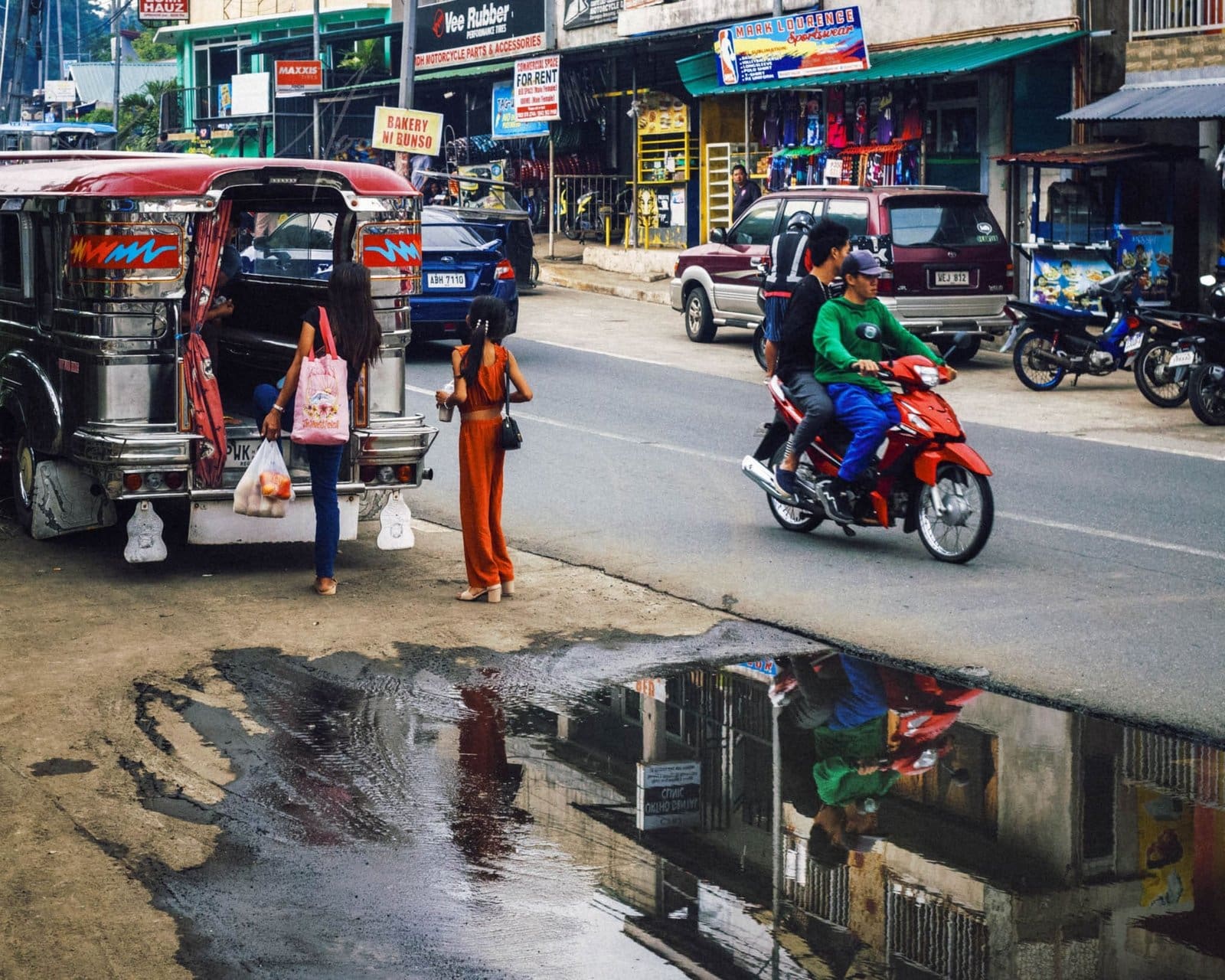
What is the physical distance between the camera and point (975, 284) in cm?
1838

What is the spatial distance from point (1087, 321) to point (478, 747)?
12034mm

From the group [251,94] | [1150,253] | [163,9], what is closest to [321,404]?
[1150,253]

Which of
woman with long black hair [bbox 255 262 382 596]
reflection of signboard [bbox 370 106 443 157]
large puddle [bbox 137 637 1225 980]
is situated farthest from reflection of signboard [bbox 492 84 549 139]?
large puddle [bbox 137 637 1225 980]

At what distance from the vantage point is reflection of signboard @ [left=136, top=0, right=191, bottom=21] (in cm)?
5156

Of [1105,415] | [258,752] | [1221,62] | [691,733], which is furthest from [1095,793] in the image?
[1221,62]

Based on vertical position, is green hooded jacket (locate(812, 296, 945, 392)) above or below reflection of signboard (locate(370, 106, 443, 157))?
below

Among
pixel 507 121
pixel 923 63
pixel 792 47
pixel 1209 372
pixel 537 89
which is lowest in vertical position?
pixel 1209 372

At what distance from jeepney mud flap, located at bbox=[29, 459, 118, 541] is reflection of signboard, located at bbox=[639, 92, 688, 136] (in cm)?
2343

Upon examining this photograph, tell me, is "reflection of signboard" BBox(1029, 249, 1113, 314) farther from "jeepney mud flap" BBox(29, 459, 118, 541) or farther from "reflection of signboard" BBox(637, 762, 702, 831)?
"reflection of signboard" BBox(637, 762, 702, 831)

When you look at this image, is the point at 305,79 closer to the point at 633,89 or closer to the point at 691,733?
the point at 633,89


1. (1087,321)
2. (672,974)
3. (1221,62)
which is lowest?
(672,974)

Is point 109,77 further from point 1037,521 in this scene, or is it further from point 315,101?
point 1037,521

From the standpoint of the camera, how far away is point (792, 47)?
25719 millimetres

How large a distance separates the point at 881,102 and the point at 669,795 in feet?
70.3
